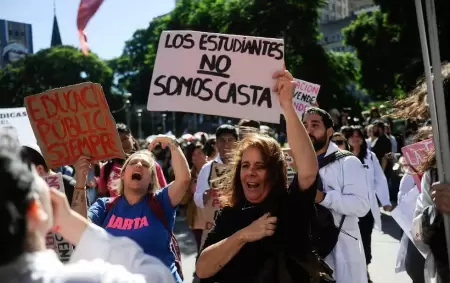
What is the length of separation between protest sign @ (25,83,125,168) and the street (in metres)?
3.78

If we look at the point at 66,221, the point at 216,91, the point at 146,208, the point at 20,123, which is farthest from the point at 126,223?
the point at 20,123

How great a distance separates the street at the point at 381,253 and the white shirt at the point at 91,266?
612 centimetres

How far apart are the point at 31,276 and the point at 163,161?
16107 mm

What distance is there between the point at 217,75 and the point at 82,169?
1.12m

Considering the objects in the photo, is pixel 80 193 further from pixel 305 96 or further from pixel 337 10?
pixel 337 10

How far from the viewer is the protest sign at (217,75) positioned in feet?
14.4

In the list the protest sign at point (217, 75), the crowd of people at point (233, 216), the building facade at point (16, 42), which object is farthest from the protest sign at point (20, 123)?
the building facade at point (16, 42)

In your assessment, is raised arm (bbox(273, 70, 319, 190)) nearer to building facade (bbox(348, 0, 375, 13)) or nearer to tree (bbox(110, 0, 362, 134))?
tree (bbox(110, 0, 362, 134))

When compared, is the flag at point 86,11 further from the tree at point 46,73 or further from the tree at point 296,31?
the tree at point 46,73

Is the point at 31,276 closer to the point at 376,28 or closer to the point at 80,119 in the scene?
the point at 80,119

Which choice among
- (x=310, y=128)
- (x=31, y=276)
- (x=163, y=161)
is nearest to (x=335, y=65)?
(x=163, y=161)

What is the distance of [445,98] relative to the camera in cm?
300

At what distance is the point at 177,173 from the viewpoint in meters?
4.43

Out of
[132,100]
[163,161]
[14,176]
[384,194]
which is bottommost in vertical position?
[132,100]
